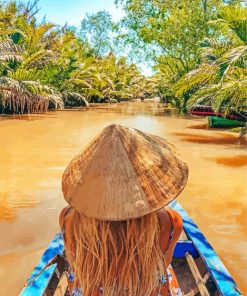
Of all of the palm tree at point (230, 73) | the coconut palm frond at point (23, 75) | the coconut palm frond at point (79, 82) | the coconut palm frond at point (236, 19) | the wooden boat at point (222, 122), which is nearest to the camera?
the palm tree at point (230, 73)

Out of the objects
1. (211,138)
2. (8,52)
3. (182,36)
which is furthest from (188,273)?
(182,36)

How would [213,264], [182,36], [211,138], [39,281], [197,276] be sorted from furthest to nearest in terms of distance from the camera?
[182,36] → [211,138] → [197,276] → [213,264] → [39,281]

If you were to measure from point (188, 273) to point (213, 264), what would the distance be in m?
0.41

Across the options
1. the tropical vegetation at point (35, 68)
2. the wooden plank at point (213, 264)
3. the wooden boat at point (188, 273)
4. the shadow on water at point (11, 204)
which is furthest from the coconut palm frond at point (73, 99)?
the wooden boat at point (188, 273)

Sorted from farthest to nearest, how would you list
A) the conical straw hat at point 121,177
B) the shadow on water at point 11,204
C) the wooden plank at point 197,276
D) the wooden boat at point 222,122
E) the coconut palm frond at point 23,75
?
the coconut palm frond at point 23,75
the wooden boat at point 222,122
the shadow on water at point 11,204
the wooden plank at point 197,276
the conical straw hat at point 121,177

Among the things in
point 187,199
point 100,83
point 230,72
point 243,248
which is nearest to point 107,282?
point 243,248

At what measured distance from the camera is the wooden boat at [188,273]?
217 centimetres

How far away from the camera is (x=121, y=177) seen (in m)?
1.49

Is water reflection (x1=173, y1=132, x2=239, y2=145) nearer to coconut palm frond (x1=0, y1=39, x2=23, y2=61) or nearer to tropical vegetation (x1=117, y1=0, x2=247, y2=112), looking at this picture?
tropical vegetation (x1=117, y1=0, x2=247, y2=112)

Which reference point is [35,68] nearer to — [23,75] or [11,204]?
[23,75]

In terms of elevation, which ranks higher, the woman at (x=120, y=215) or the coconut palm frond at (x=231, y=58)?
the coconut palm frond at (x=231, y=58)

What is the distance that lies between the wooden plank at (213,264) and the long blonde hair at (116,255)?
807 mm

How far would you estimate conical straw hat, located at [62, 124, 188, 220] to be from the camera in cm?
143

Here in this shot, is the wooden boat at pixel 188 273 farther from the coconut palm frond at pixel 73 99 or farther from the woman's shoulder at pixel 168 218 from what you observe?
the coconut palm frond at pixel 73 99
